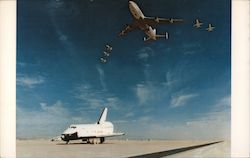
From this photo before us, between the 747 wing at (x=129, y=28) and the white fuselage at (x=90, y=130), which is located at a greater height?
the 747 wing at (x=129, y=28)

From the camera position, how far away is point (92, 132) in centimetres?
308

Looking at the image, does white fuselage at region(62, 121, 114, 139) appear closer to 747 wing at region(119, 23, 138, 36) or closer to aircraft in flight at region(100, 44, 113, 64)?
aircraft in flight at region(100, 44, 113, 64)

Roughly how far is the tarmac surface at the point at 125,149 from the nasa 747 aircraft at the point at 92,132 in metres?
0.05

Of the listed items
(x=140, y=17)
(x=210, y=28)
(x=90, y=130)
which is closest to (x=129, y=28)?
(x=140, y=17)

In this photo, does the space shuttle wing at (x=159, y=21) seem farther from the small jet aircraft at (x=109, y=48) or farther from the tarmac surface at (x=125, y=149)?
the tarmac surface at (x=125, y=149)

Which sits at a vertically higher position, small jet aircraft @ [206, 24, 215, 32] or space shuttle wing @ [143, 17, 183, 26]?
space shuttle wing @ [143, 17, 183, 26]

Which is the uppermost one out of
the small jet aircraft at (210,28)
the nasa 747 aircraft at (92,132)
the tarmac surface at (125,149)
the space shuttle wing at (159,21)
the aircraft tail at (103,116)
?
the space shuttle wing at (159,21)

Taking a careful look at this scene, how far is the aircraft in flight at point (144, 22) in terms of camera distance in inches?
121

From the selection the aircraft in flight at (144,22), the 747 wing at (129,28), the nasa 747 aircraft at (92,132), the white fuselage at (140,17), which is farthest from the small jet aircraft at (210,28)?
the nasa 747 aircraft at (92,132)

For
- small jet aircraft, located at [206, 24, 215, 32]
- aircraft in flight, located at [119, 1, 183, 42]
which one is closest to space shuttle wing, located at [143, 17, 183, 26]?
aircraft in flight, located at [119, 1, 183, 42]

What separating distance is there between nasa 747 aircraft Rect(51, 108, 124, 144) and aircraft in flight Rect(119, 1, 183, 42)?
64cm

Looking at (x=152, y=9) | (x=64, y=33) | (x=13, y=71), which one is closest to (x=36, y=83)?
(x=13, y=71)

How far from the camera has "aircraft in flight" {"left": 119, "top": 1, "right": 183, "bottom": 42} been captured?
308cm

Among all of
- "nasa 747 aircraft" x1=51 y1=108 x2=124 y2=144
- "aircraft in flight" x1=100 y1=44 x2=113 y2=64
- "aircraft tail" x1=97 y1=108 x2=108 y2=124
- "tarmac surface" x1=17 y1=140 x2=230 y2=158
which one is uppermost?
"aircraft in flight" x1=100 y1=44 x2=113 y2=64
